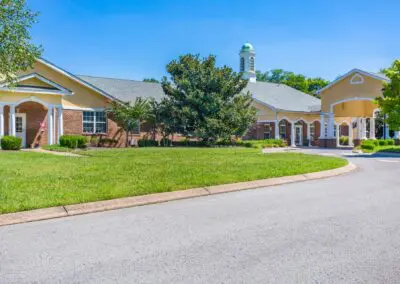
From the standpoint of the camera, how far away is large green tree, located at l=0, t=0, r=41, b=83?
1210 centimetres

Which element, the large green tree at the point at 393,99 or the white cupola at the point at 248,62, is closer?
the large green tree at the point at 393,99

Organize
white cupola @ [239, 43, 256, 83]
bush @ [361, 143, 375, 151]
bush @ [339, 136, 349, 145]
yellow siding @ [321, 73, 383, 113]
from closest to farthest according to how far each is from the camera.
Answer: bush @ [361, 143, 375, 151], yellow siding @ [321, 73, 383, 113], bush @ [339, 136, 349, 145], white cupola @ [239, 43, 256, 83]

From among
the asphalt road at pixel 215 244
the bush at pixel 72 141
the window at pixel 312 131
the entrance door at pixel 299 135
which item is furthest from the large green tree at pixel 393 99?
the bush at pixel 72 141

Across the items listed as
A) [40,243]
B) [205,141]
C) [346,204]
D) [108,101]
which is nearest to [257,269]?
[40,243]

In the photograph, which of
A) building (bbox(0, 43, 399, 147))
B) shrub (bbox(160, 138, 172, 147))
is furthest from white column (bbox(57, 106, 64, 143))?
shrub (bbox(160, 138, 172, 147))

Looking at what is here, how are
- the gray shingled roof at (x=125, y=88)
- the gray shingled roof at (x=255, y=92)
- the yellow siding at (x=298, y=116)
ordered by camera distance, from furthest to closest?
the yellow siding at (x=298, y=116) → the gray shingled roof at (x=255, y=92) → the gray shingled roof at (x=125, y=88)

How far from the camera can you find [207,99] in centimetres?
2800

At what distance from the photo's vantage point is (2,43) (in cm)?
1223

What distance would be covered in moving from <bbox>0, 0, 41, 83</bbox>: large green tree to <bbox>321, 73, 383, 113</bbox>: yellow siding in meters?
28.9

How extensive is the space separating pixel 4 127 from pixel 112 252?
23.8m

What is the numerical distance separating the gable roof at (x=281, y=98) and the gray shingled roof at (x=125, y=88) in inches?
389

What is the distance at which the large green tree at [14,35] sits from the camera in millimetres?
12102

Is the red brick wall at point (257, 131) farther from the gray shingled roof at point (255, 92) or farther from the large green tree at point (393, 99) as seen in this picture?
the large green tree at point (393, 99)

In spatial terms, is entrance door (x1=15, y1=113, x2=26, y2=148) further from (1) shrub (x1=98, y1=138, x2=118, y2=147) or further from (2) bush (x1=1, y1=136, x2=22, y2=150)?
(1) shrub (x1=98, y1=138, x2=118, y2=147)
